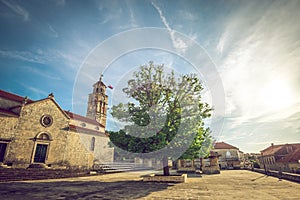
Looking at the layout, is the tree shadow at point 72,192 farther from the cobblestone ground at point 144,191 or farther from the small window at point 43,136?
the small window at point 43,136

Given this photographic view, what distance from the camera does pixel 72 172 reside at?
1898 centimetres

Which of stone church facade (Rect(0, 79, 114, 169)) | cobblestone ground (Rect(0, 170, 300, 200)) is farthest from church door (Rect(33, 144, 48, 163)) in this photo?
cobblestone ground (Rect(0, 170, 300, 200))

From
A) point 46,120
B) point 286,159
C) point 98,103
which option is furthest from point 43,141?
point 286,159

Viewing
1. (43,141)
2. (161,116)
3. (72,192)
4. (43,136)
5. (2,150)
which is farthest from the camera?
(43,136)

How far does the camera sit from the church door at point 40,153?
73.8 ft

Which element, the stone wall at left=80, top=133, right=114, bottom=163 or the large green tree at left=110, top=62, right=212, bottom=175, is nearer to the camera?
the large green tree at left=110, top=62, right=212, bottom=175

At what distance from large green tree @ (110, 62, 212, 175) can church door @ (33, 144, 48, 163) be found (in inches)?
609

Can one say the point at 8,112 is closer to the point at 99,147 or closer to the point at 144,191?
the point at 99,147

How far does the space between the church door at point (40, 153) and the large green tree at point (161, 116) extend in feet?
50.7

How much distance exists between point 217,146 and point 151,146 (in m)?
51.5

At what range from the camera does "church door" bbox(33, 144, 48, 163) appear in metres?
22.5

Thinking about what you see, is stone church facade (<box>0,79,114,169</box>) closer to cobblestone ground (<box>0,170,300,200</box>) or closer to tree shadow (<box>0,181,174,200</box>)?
cobblestone ground (<box>0,170,300,200</box>)

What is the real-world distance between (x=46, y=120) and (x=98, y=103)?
24.4 meters

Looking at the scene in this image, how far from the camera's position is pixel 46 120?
2448cm
